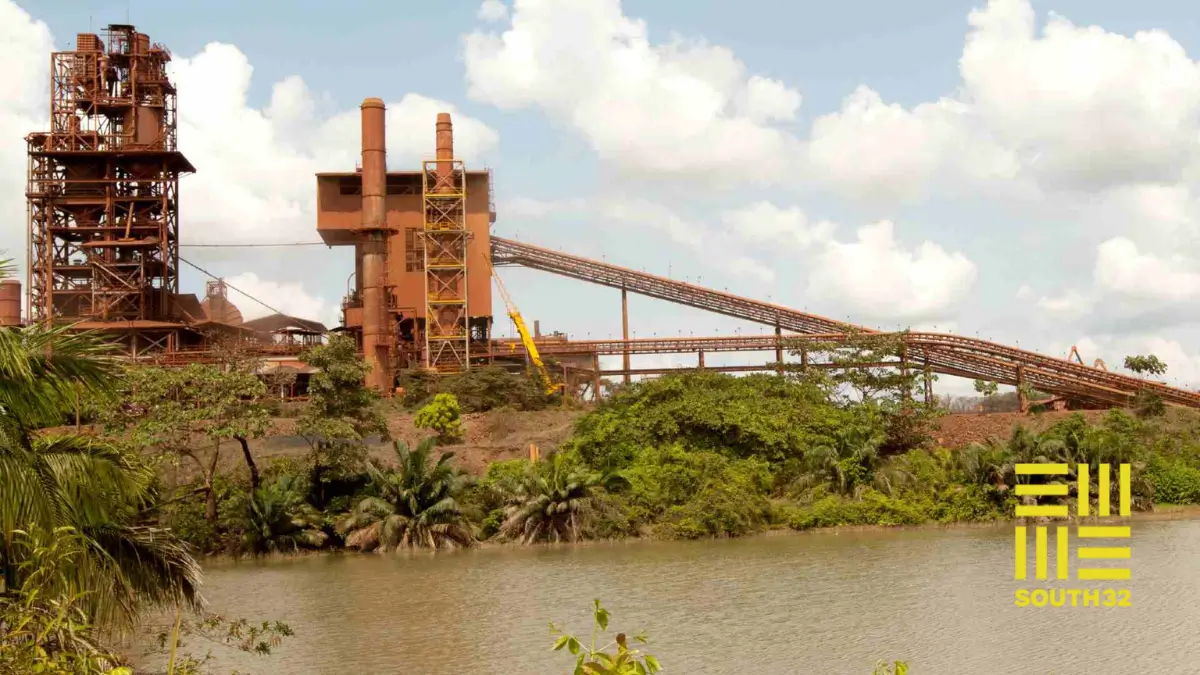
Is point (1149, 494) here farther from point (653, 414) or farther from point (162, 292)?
point (162, 292)

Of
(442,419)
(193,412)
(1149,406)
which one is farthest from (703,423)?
(1149,406)

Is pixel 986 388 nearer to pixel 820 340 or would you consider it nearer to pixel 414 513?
pixel 820 340

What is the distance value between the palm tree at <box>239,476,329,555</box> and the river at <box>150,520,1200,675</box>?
1.05 meters

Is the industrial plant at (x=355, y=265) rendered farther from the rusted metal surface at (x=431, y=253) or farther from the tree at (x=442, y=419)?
the tree at (x=442, y=419)

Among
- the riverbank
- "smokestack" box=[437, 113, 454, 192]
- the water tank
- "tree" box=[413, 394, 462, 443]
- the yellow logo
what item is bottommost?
the riverbank

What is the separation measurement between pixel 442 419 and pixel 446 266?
12812mm

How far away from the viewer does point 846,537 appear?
91.9ft

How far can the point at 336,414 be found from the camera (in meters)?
30.6

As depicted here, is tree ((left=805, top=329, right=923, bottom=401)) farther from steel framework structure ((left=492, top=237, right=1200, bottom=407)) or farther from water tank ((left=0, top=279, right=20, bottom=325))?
water tank ((left=0, top=279, right=20, bottom=325))

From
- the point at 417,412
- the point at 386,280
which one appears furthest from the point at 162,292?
the point at 417,412

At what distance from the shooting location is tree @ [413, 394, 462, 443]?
39.5 metres

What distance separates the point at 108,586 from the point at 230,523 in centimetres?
2001

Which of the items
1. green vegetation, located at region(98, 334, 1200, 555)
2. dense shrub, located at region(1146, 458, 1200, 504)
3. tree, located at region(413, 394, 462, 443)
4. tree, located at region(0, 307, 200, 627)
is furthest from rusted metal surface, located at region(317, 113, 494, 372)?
tree, located at region(0, 307, 200, 627)

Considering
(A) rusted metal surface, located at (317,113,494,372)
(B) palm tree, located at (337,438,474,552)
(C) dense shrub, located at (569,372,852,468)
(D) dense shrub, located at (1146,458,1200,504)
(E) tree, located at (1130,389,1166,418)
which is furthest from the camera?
(A) rusted metal surface, located at (317,113,494,372)
